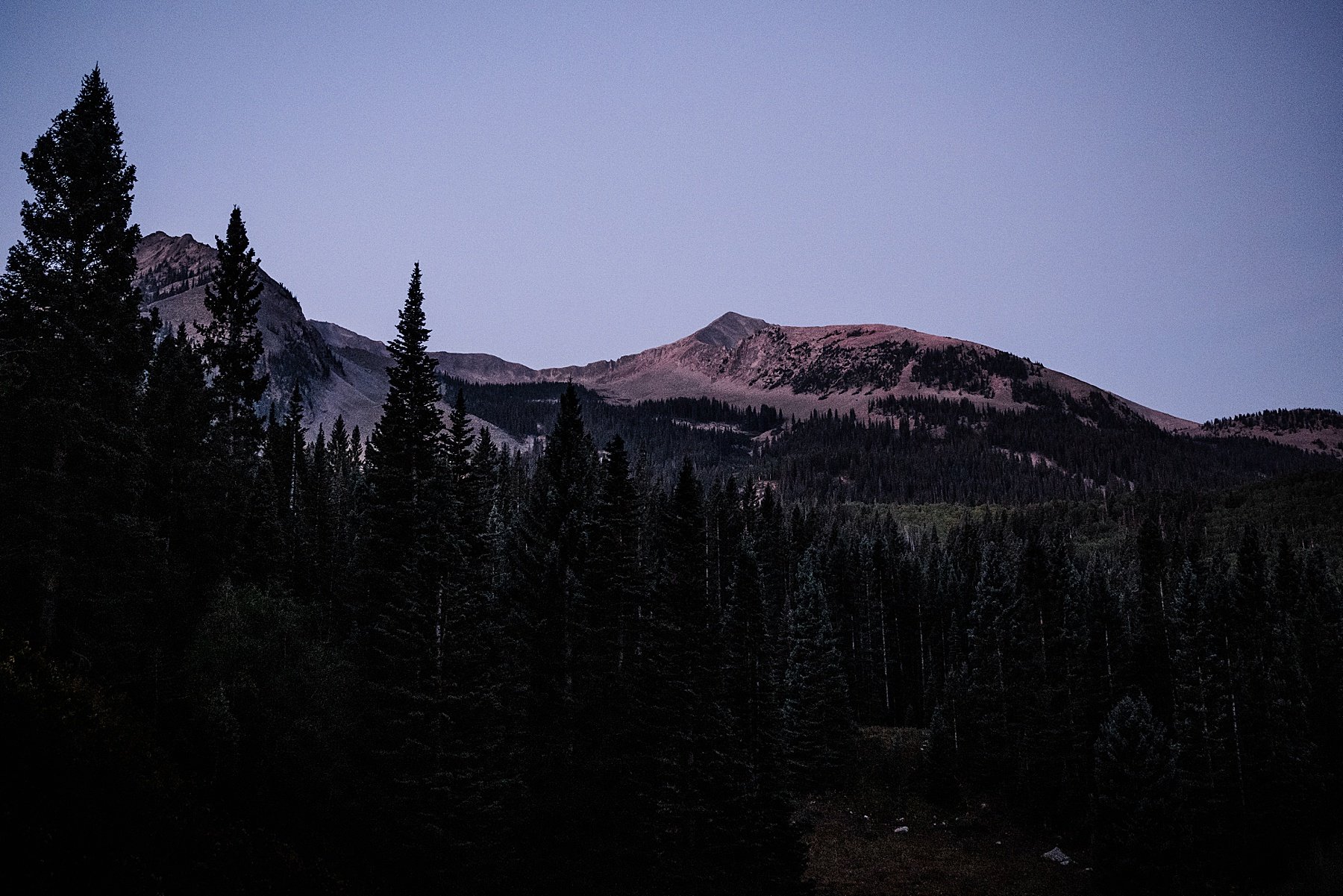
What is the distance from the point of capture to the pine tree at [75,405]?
82.1ft

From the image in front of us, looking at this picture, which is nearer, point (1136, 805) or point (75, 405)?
point (75, 405)

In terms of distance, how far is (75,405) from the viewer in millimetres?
24984

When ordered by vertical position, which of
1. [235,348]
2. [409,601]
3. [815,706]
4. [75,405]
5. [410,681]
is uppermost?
[235,348]

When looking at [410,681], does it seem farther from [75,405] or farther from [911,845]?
[911,845]

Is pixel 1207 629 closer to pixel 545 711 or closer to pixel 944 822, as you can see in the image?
pixel 944 822

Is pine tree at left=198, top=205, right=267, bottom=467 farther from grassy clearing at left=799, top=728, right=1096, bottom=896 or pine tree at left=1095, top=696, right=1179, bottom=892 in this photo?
pine tree at left=1095, top=696, right=1179, bottom=892

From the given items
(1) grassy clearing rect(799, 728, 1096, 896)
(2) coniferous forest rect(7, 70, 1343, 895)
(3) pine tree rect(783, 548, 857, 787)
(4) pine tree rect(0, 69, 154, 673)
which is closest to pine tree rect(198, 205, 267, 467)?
(2) coniferous forest rect(7, 70, 1343, 895)

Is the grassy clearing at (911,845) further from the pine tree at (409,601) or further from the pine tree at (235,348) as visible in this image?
the pine tree at (235,348)

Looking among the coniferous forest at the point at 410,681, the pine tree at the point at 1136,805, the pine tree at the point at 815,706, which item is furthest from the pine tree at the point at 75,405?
the pine tree at the point at 1136,805

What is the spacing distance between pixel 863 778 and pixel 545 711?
38.8m

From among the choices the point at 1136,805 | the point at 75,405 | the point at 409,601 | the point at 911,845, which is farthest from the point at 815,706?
the point at 75,405

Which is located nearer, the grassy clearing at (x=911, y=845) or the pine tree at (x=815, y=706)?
the grassy clearing at (x=911, y=845)

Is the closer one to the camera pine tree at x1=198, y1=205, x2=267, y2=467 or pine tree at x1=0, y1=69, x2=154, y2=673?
pine tree at x1=0, y1=69, x2=154, y2=673

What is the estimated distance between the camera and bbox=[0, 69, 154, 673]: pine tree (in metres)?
25.0
